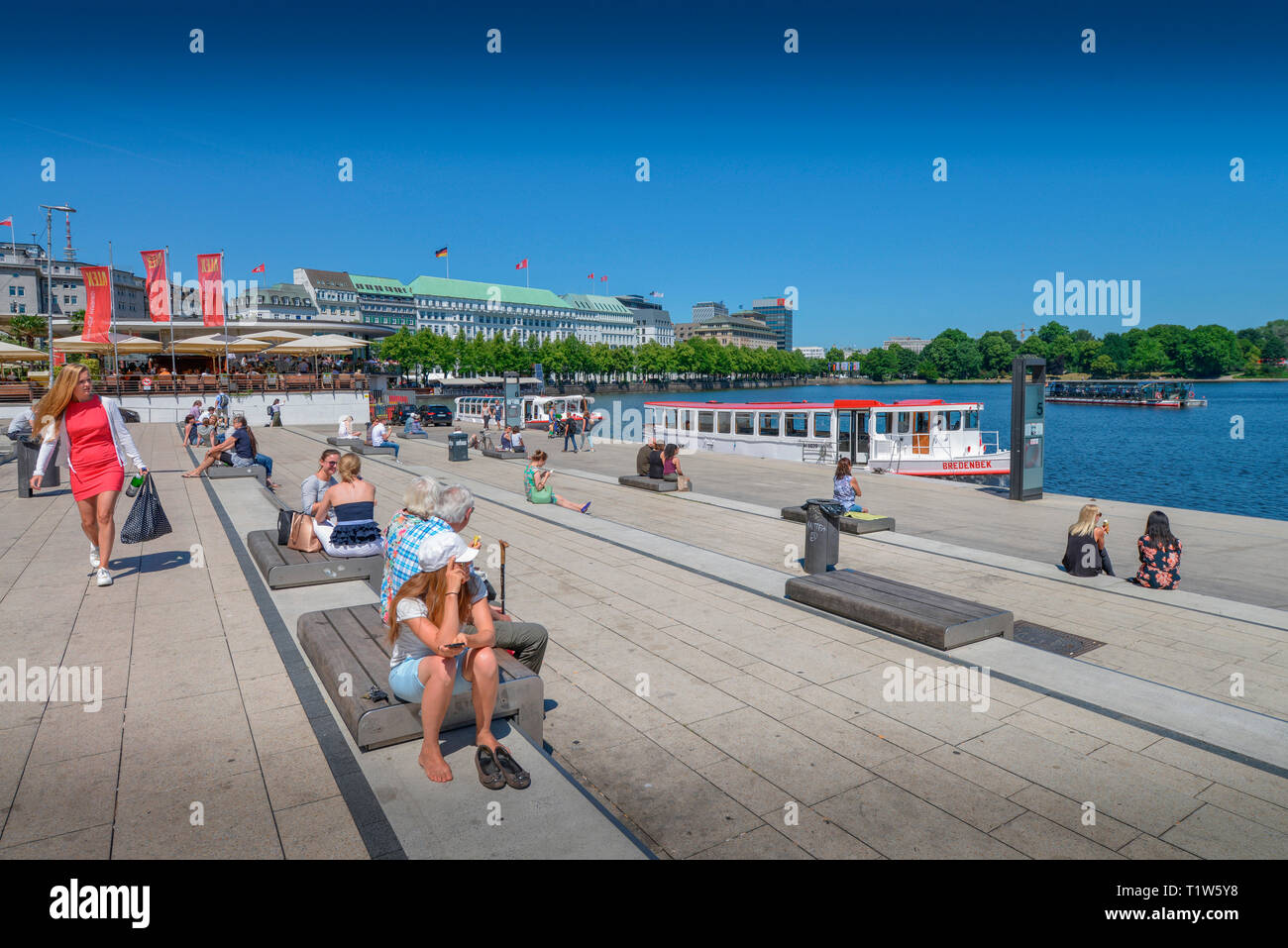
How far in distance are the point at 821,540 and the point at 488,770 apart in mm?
5779

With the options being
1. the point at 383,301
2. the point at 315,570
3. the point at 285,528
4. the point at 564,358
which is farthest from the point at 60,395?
the point at 383,301

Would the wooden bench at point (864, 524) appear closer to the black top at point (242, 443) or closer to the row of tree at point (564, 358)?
the black top at point (242, 443)

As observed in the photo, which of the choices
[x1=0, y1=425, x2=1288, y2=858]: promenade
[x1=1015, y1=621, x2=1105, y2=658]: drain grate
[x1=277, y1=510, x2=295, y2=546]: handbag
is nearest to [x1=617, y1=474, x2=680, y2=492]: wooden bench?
[x1=0, y1=425, x2=1288, y2=858]: promenade

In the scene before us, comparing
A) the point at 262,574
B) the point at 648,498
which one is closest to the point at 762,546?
the point at 648,498

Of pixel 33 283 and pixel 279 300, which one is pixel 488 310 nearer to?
pixel 279 300

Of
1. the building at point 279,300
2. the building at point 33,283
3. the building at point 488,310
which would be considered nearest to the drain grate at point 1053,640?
the building at point 33,283

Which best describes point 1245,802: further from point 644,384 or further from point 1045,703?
point 644,384

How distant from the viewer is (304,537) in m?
8.15

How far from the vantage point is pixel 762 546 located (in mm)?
11086

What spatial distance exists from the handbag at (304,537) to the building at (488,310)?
530 feet

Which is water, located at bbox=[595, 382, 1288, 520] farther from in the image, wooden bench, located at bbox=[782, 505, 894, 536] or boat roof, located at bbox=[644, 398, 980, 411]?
wooden bench, located at bbox=[782, 505, 894, 536]

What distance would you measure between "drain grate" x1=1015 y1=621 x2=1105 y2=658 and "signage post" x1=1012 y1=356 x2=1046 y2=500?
35.5ft

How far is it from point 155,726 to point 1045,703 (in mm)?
5776

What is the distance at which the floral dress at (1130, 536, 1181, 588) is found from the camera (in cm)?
868
